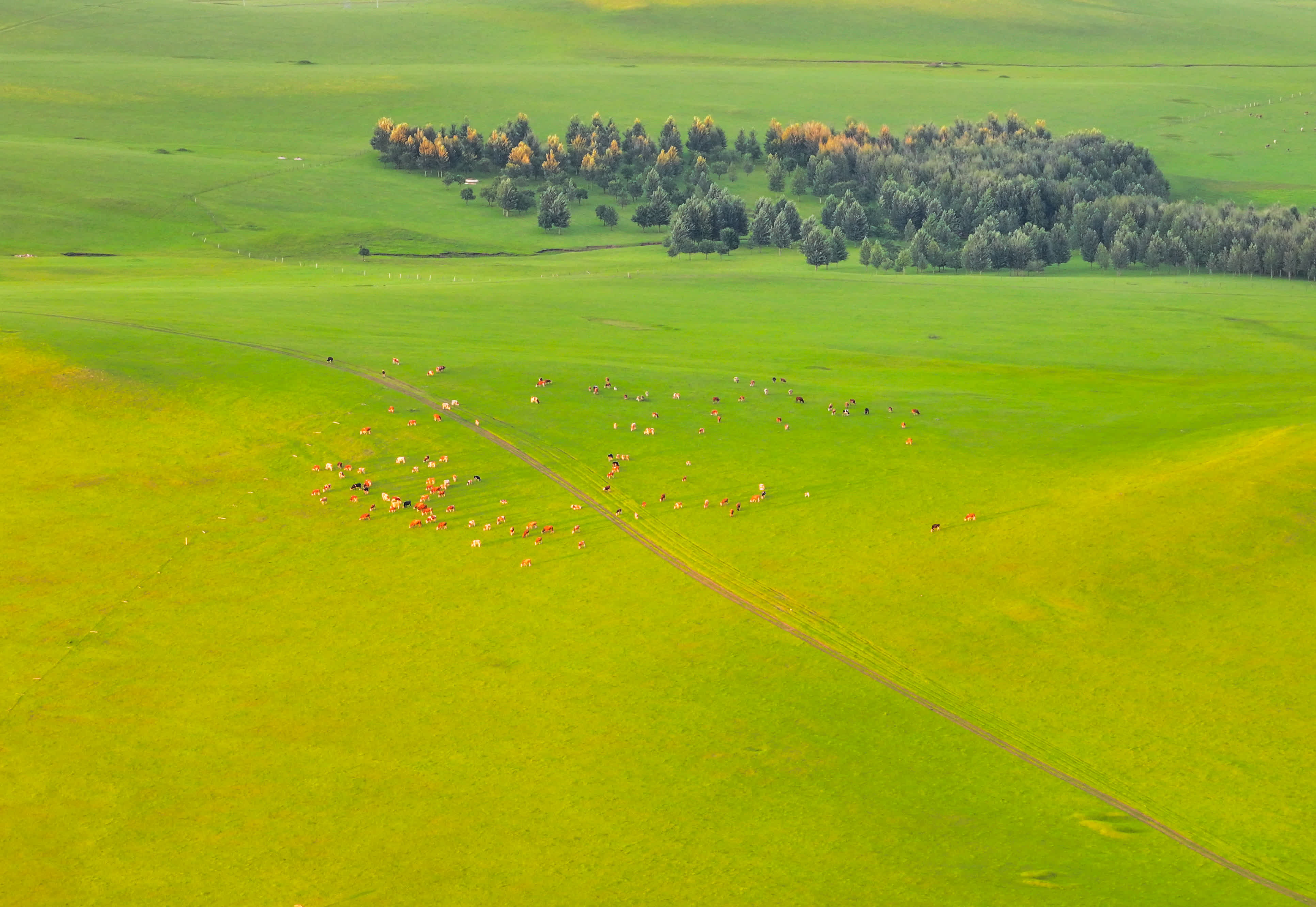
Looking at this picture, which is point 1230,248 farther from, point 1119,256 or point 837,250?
point 837,250

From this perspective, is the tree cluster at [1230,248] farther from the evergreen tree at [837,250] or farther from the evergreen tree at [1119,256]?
the evergreen tree at [837,250]

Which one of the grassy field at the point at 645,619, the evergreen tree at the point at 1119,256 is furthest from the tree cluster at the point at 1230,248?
the grassy field at the point at 645,619

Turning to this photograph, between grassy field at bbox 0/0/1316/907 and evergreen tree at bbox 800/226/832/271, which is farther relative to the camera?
evergreen tree at bbox 800/226/832/271

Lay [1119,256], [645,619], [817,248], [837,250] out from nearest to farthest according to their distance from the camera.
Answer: [645,619] < [817,248] < [837,250] < [1119,256]

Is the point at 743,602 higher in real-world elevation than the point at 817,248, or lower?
lower

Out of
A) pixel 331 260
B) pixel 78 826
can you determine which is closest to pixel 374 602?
pixel 78 826

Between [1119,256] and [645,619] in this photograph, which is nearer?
[645,619]

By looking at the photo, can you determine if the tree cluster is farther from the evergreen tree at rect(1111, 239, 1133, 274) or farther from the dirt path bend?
the dirt path bend

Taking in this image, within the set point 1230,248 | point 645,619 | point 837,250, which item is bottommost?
point 645,619

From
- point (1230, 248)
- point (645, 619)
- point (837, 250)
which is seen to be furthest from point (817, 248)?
point (645, 619)

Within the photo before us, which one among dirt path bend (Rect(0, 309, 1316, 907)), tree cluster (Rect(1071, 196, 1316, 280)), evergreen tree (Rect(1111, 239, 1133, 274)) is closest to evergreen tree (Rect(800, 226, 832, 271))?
tree cluster (Rect(1071, 196, 1316, 280))
